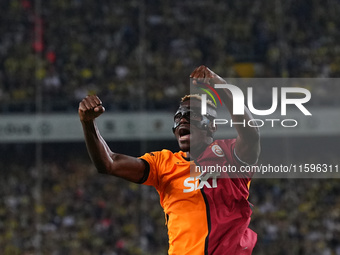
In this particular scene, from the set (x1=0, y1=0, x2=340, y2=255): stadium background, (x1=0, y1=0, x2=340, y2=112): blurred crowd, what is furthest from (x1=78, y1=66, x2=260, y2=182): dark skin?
(x1=0, y1=0, x2=340, y2=112): blurred crowd

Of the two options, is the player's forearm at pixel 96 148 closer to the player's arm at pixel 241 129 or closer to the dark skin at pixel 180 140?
the dark skin at pixel 180 140

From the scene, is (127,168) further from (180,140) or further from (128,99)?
(128,99)

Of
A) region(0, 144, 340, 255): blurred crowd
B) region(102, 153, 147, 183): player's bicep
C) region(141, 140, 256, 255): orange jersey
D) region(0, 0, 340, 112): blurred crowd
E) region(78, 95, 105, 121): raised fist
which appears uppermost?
region(0, 0, 340, 112): blurred crowd

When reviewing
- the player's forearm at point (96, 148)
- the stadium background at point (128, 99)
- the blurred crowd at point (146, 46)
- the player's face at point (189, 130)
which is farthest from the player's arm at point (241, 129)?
the blurred crowd at point (146, 46)

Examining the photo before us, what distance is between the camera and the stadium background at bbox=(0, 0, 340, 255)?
14000 millimetres

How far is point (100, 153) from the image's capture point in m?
3.81

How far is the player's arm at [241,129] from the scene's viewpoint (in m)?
3.55

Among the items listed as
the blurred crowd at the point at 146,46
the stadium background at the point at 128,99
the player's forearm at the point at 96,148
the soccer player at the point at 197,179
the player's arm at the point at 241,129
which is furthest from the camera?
the blurred crowd at the point at 146,46

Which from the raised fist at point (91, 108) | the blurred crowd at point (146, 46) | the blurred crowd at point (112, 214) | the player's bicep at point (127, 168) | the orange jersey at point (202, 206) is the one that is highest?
the blurred crowd at point (146, 46)

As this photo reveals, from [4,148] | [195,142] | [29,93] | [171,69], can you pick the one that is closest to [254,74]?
[171,69]

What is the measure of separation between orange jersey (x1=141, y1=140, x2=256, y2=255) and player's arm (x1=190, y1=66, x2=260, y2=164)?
0.13 m

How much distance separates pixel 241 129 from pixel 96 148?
0.90 m

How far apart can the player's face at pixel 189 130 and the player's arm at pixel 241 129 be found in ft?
1.02

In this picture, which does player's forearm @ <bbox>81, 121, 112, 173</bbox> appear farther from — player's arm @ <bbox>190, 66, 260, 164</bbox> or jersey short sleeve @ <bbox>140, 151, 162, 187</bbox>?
player's arm @ <bbox>190, 66, 260, 164</bbox>
